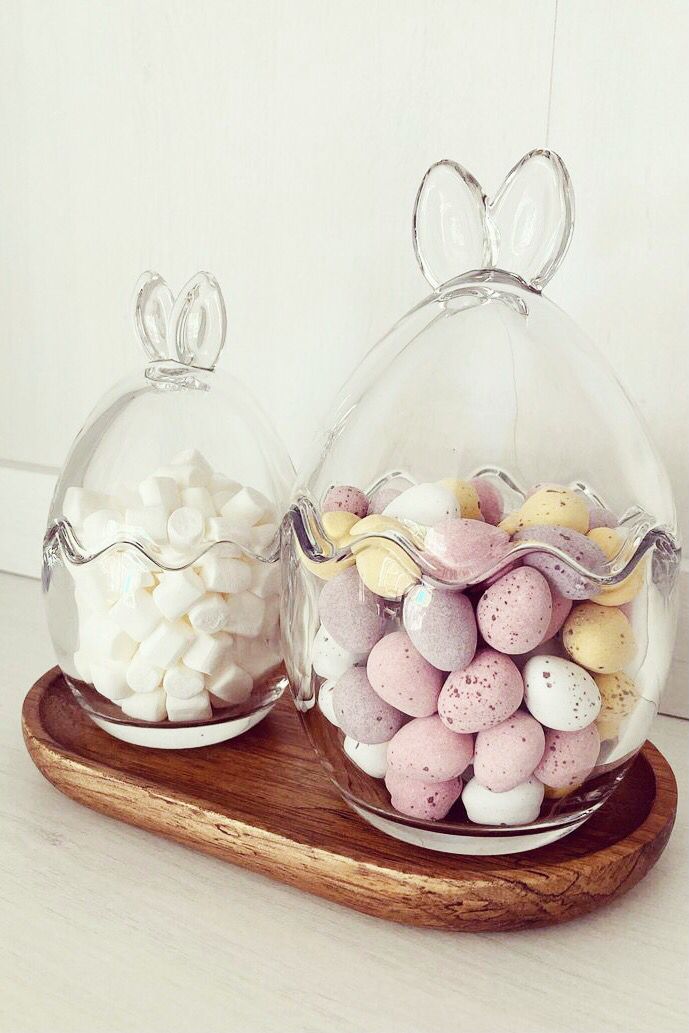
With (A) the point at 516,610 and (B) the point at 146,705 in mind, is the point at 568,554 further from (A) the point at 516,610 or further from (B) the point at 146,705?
(B) the point at 146,705

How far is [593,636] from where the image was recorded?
372 mm

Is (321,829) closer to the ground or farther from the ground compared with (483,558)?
closer to the ground

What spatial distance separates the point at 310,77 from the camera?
70 cm

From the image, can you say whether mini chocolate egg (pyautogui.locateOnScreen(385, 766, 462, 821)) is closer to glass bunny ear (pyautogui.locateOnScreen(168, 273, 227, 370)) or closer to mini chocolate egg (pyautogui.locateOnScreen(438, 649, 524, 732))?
mini chocolate egg (pyautogui.locateOnScreen(438, 649, 524, 732))

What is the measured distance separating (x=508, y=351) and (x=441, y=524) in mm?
101

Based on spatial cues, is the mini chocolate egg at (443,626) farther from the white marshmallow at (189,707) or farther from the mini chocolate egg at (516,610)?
the white marshmallow at (189,707)

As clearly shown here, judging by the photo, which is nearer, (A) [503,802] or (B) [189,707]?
(A) [503,802]

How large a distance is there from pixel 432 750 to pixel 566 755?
0.05m

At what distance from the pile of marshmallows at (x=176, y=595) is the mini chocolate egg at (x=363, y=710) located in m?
0.10

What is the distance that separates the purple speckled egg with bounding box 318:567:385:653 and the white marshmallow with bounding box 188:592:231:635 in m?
0.10

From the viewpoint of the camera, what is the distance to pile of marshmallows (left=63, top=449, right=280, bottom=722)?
0.47m

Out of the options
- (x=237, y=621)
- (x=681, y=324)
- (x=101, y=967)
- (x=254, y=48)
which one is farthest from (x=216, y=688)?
(x=254, y=48)

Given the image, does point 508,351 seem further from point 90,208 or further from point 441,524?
point 90,208

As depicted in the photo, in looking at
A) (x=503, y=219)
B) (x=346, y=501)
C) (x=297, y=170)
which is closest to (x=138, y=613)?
(x=346, y=501)
